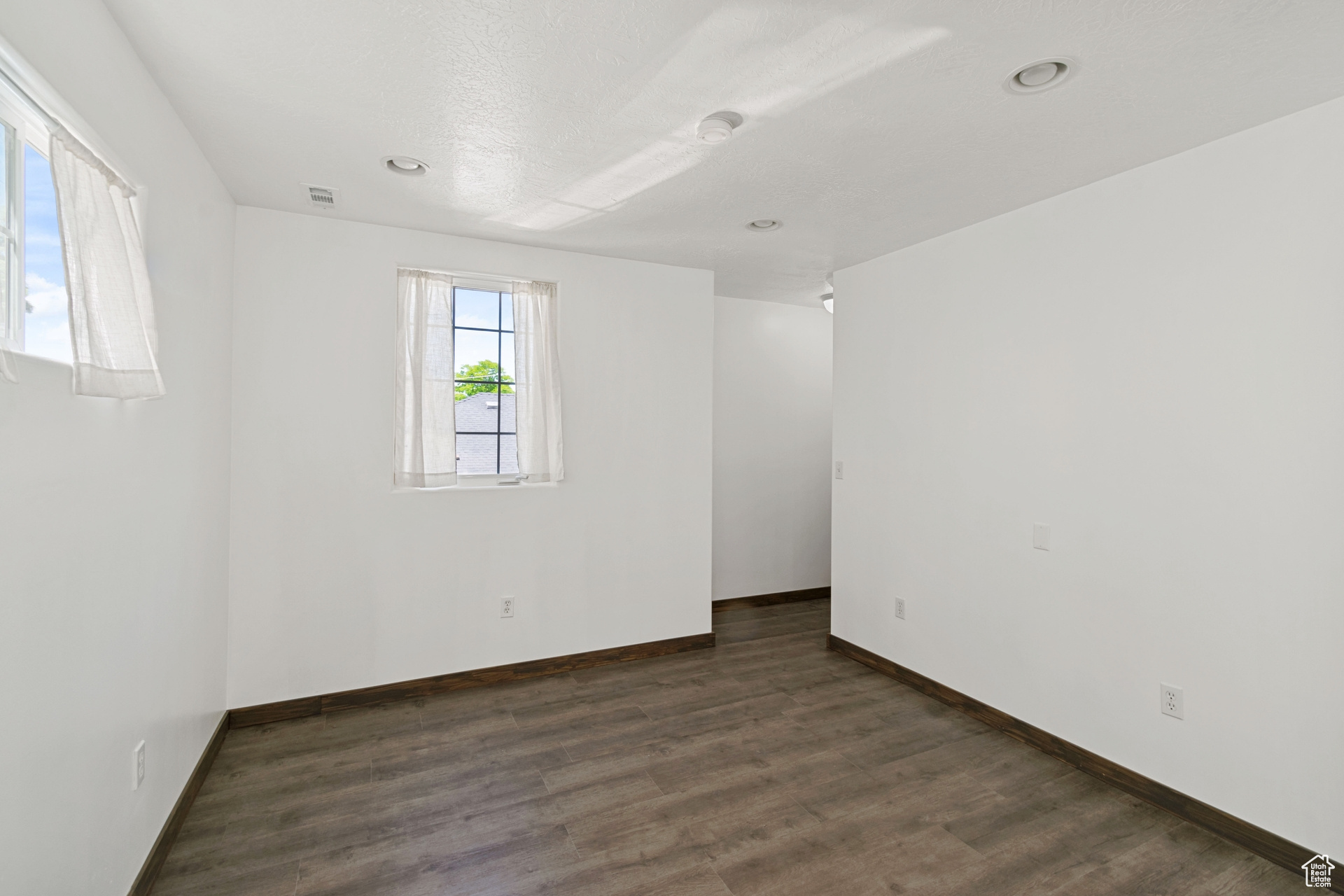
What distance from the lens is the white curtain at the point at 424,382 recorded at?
3.43 meters

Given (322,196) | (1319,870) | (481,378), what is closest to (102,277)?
(322,196)

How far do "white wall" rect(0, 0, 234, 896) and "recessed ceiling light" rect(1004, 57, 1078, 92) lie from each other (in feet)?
8.34

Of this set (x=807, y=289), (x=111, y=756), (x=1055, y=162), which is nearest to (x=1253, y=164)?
(x=1055, y=162)

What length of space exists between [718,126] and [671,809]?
2619 millimetres

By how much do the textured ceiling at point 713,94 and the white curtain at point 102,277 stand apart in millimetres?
524

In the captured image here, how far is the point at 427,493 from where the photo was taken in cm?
350

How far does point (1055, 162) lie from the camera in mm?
2543

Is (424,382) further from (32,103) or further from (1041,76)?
(1041,76)

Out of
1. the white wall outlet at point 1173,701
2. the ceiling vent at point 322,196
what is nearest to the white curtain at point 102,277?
the ceiling vent at point 322,196

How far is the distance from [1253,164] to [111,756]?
164 inches

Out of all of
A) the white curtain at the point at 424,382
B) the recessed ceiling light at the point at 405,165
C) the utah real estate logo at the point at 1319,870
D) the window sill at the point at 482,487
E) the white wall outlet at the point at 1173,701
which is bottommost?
the utah real estate logo at the point at 1319,870

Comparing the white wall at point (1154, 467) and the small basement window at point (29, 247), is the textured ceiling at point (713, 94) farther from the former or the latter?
the small basement window at point (29, 247)

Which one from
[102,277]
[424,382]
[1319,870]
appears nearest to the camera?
[102,277]

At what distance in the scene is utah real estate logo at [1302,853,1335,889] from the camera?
201 centimetres
